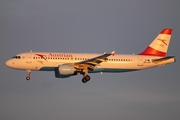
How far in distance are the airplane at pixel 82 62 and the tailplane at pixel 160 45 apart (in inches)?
64.1

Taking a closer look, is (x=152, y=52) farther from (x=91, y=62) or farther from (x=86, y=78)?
(x=86, y=78)

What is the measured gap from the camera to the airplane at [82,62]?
67.1 metres

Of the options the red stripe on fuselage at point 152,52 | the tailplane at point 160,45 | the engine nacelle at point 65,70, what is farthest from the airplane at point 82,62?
the tailplane at point 160,45

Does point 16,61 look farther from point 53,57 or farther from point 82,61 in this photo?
point 82,61

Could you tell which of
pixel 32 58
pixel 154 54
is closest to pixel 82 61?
pixel 32 58

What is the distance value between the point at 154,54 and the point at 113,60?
8755mm

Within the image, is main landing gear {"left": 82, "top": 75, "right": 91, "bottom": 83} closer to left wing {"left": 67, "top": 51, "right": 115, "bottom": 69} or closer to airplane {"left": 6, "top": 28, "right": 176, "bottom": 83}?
airplane {"left": 6, "top": 28, "right": 176, "bottom": 83}

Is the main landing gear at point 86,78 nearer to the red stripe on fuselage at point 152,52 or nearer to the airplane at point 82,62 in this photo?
the airplane at point 82,62

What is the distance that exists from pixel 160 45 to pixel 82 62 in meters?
16.5

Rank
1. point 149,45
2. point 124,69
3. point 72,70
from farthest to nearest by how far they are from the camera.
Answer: point 149,45
point 124,69
point 72,70

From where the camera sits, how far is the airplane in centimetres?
6712

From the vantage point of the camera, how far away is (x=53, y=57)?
67.7 m

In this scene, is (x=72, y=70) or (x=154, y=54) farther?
(x=154, y=54)

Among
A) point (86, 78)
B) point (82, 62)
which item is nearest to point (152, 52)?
point (86, 78)
